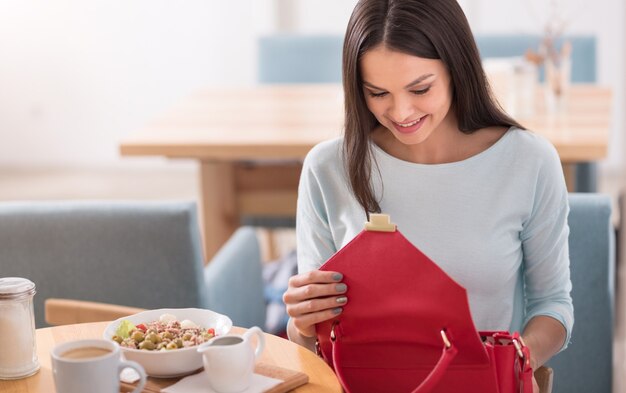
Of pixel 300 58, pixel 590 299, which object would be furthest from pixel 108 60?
pixel 590 299

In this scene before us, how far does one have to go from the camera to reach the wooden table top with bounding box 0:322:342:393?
1344mm

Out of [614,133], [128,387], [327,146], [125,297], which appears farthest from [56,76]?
[128,387]

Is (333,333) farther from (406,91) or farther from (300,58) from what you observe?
(300,58)

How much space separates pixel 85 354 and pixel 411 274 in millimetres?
442

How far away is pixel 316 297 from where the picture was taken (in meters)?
1.44

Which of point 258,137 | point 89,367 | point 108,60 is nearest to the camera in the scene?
point 89,367

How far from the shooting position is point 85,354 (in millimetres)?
1216

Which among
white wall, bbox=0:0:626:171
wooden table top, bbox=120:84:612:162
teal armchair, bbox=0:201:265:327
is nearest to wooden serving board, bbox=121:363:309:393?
teal armchair, bbox=0:201:265:327

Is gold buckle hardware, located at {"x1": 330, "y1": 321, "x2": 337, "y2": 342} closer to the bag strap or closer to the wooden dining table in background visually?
the bag strap

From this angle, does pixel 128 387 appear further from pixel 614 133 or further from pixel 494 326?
pixel 614 133

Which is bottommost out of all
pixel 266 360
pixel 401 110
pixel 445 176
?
pixel 266 360

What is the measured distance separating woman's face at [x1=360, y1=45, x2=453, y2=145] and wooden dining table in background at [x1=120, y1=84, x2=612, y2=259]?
3.92 feet

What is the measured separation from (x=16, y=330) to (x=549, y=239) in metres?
0.86

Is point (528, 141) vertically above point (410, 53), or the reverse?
point (410, 53)
